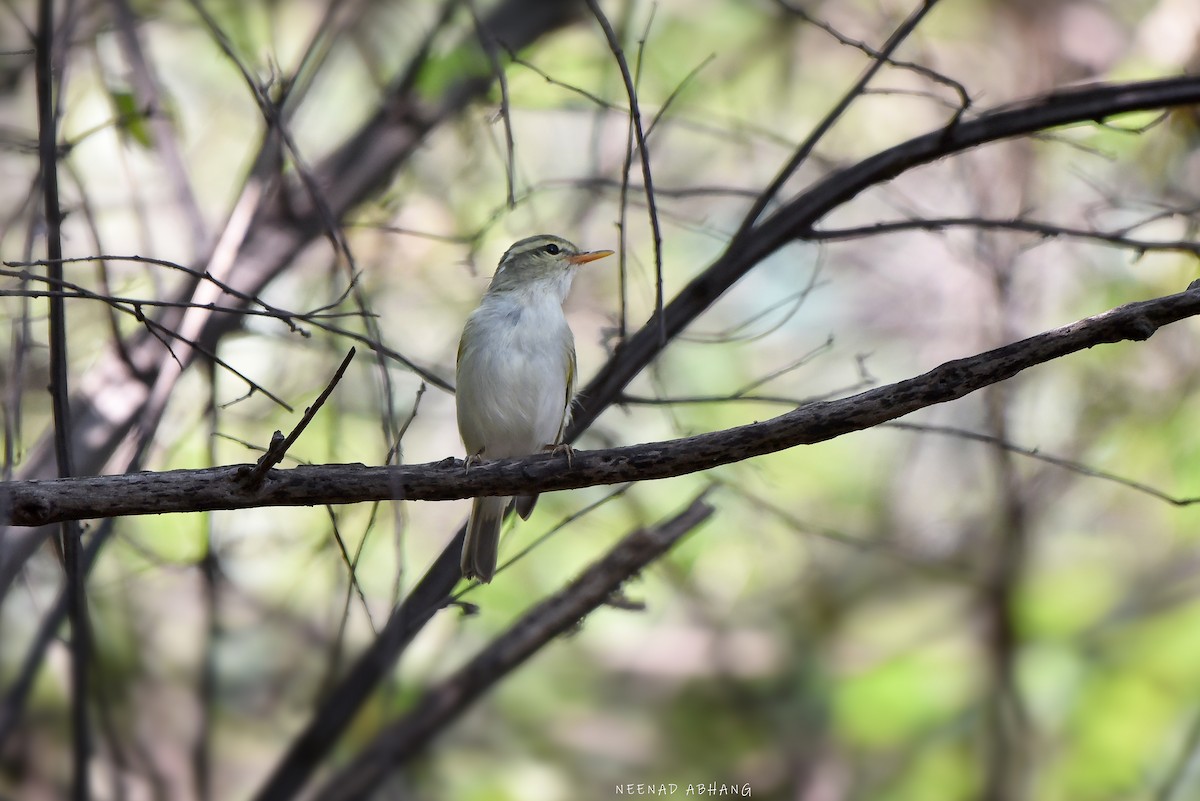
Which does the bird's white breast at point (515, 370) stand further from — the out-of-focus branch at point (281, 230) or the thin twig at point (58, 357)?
the thin twig at point (58, 357)

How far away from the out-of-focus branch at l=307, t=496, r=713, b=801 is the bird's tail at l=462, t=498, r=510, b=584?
25 cm

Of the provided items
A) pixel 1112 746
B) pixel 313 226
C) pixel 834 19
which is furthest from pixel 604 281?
pixel 1112 746

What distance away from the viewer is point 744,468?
5281 millimetres

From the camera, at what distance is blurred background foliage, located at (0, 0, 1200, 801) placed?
5.49 m

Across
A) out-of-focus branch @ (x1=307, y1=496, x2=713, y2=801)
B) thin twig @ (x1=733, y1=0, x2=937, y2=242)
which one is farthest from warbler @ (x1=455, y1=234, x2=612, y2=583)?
thin twig @ (x1=733, y1=0, x2=937, y2=242)

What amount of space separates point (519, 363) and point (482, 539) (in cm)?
69

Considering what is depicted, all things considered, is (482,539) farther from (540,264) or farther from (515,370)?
(540,264)

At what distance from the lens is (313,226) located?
4406 mm

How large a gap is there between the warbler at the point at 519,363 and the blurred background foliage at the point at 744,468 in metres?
0.61

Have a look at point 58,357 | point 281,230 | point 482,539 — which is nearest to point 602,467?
Answer: point 58,357

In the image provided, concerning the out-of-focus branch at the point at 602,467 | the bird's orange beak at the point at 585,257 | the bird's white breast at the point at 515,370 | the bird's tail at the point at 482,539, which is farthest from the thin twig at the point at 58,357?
the bird's orange beak at the point at 585,257

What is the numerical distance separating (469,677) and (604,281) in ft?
10.6

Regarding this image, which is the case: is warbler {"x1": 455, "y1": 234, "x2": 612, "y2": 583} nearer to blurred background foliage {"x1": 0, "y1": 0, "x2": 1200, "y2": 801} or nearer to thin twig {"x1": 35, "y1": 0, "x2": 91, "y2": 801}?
blurred background foliage {"x1": 0, "y1": 0, "x2": 1200, "y2": 801}

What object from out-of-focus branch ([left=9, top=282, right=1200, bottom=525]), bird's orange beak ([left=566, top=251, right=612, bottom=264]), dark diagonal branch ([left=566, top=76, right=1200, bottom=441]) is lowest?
out-of-focus branch ([left=9, top=282, right=1200, bottom=525])
